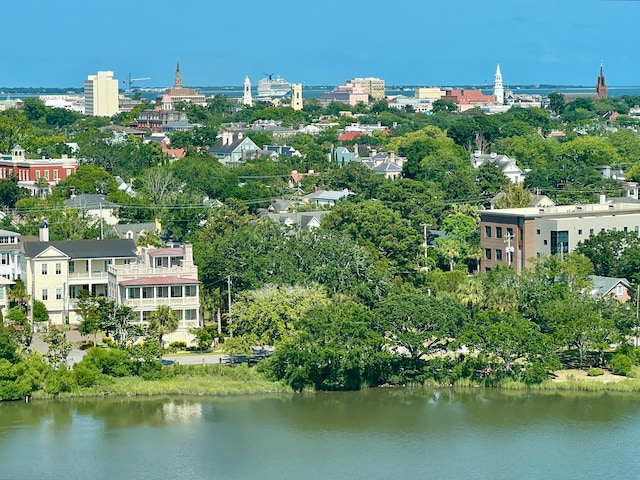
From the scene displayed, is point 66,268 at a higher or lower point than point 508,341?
higher

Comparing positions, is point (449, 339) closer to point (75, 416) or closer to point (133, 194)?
point (75, 416)

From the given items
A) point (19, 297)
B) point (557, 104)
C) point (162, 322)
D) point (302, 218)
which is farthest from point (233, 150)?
point (557, 104)

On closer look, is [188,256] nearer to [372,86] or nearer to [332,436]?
[332,436]

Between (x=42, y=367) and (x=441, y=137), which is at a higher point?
(x=441, y=137)

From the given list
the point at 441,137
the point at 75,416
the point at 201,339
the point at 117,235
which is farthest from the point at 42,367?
the point at 441,137

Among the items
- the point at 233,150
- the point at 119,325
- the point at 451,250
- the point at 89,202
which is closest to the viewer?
the point at 119,325

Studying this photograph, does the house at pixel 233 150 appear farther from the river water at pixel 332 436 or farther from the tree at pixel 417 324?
the river water at pixel 332 436
